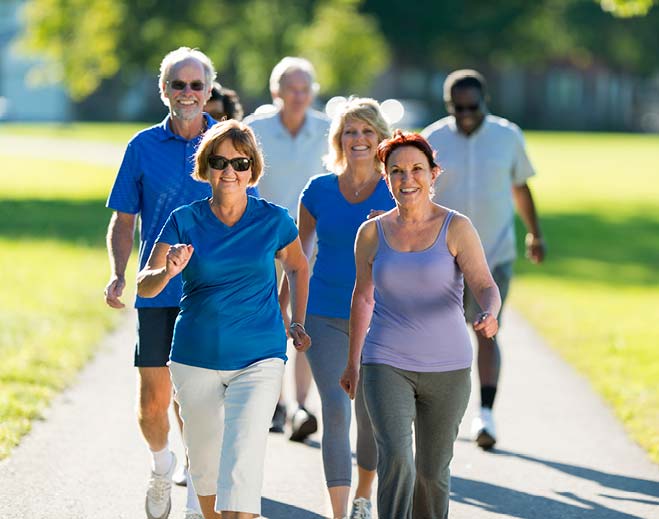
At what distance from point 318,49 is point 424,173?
51590 mm

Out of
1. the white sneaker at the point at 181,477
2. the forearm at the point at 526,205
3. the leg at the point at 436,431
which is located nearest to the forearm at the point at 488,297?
the leg at the point at 436,431

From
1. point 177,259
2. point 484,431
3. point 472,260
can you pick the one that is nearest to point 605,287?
point 484,431

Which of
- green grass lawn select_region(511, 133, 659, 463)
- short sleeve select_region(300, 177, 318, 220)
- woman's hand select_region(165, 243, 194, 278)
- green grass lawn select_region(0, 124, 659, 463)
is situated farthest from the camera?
green grass lawn select_region(511, 133, 659, 463)

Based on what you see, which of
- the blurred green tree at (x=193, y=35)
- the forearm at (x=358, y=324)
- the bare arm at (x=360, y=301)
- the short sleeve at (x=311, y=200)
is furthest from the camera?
the blurred green tree at (x=193, y=35)

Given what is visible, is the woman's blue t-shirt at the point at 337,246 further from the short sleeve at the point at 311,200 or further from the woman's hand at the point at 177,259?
the woman's hand at the point at 177,259

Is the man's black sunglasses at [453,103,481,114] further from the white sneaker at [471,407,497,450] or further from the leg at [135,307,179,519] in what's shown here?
the leg at [135,307,179,519]

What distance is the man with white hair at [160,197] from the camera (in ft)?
19.9

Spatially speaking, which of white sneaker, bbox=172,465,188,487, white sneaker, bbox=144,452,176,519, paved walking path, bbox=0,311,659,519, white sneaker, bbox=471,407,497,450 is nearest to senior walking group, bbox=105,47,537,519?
white sneaker, bbox=144,452,176,519

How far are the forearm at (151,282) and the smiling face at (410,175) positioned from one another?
2.97 ft

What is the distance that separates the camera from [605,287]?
17.7m

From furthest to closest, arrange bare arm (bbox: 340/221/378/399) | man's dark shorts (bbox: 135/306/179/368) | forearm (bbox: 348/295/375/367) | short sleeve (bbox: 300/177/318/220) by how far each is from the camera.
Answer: short sleeve (bbox: 300/177/318/220), man's dark shorts (bbox: 135/306/179/368), forearm (bbox: 348/295/375/367), bare arm (bbox: 340/221/378/399)

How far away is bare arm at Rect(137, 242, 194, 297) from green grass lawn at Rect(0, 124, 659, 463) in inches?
105

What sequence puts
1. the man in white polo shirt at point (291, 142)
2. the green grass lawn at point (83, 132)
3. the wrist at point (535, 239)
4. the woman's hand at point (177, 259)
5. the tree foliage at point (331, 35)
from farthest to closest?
the green grass lawn at point (83, 132) < the tree foliage at point (331, 35) < the wrist at point (535, 239) < the man in white polo shirt at point (291, 142) < the woman's hand at point (177, 259)

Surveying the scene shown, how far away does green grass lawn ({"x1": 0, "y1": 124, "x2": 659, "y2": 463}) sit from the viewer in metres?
9.97
